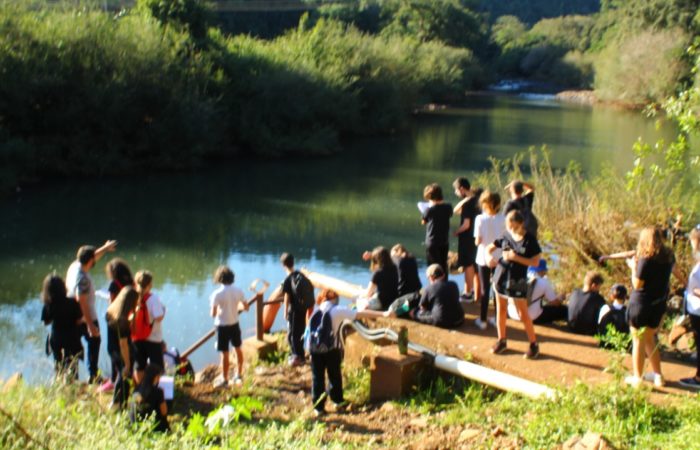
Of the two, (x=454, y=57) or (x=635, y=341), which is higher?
(x=454, y=57)

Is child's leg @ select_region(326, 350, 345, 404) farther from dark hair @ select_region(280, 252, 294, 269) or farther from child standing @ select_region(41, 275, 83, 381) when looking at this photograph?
child standing @ select_region(41, 275, 83, 381)

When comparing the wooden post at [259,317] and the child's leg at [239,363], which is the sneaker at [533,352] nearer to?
the child's leg at [239,363]

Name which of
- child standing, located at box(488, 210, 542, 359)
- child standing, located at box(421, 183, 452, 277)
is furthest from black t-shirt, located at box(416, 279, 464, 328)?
child standing, located at box(488, 210, 542, 359)

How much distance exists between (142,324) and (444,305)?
3100 millimetres

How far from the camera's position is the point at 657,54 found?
5581 cm

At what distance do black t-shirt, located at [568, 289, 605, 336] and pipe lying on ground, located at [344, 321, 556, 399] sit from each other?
1.66 m

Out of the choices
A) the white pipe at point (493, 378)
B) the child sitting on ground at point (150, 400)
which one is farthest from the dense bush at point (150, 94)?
the white pipe at point (493, 378)

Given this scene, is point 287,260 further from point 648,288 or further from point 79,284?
point 648,288

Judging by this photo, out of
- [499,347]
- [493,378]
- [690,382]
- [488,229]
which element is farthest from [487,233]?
[690,382]

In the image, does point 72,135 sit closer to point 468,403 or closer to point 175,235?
point 175,235

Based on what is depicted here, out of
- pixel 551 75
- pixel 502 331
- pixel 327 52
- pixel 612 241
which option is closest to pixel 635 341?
pixel 502 331

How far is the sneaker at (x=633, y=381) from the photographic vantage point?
19.8 feet

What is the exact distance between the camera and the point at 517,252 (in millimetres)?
7094

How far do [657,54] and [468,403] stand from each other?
54.8 m
